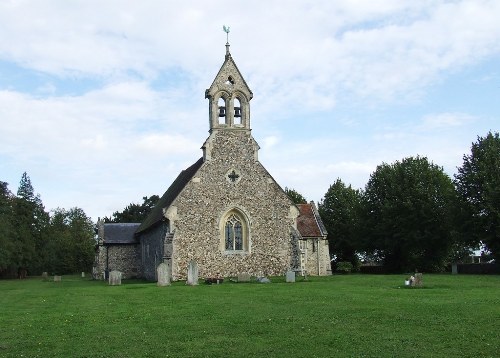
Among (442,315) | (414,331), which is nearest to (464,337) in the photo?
(414,331)

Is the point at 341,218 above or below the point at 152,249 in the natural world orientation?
above

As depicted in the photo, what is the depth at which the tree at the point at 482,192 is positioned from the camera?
41.9 metres

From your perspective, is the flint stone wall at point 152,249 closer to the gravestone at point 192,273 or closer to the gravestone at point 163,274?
the gravestone at point 163,274

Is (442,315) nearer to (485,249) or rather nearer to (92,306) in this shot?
(92,306)

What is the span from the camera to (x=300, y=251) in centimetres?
3666

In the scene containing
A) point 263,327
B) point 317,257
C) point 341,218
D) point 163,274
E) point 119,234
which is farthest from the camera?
point 341,218

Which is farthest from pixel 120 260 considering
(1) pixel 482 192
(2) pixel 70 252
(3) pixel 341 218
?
(2) pixel 70 252

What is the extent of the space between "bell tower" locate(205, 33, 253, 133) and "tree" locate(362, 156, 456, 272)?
18.7 metres

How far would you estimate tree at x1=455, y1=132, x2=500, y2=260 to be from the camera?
137ft

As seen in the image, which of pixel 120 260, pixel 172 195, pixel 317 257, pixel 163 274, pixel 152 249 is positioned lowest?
pixel 163 274

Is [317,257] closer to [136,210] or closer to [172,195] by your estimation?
[172,195]

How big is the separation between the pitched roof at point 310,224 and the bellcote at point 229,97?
1183 centimetres

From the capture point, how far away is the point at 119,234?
50.7 metres

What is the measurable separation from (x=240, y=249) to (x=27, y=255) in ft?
112
